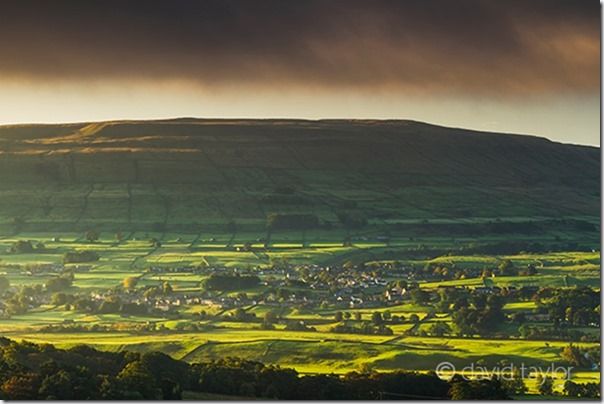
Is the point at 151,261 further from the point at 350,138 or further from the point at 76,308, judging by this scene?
the point at 350,138

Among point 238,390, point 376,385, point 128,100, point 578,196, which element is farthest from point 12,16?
point 578,196

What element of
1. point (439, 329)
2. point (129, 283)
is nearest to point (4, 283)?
point (129, 283)

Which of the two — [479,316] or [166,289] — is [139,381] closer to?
[166,289]

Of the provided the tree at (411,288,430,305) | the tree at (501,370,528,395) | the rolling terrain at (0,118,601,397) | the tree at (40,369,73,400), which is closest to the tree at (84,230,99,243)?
the rolling terrain at (0,118,601,397)

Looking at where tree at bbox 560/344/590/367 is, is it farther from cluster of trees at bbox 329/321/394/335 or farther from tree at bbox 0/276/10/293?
tree at bbox 0/276/10/293

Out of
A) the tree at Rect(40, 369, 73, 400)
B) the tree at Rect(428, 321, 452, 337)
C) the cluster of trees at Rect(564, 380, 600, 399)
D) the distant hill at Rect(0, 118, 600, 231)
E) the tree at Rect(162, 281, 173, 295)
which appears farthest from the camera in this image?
the distant hill at Rect(0, 118, 600, 231)

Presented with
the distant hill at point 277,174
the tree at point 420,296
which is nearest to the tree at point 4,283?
the distant hill at point 277,174

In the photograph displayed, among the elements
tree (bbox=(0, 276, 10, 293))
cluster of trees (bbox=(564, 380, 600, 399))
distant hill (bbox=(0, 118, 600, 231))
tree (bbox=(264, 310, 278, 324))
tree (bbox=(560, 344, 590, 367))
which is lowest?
cluster of trees (bbox=(564, 380, 600, 399))
